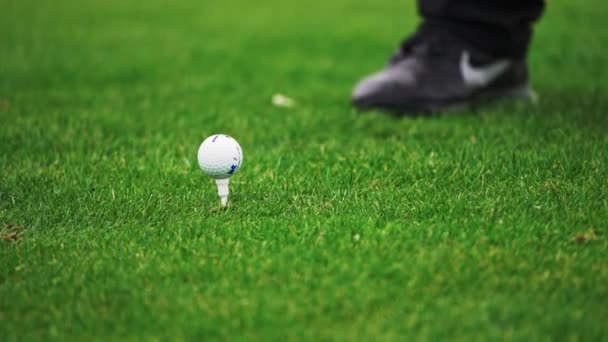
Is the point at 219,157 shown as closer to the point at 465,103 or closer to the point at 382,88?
the point at 382,88

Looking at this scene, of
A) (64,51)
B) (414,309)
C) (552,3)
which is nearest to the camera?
(414,309)

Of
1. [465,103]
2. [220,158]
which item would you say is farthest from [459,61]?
[220,158]

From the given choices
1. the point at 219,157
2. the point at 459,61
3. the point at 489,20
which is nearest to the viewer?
the point at 219,157

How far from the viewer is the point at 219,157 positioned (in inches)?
94.0

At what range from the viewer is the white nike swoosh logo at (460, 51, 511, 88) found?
4070mm

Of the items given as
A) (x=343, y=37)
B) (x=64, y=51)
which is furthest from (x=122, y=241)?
(x=343, y=37)

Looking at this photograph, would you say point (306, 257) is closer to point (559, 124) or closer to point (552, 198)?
point (552, 198)

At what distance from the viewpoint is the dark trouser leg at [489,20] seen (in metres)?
3.97

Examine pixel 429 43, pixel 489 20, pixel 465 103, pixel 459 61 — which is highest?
pixel 489 20

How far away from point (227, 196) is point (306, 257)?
52 cm

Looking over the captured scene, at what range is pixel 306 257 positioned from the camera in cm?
212

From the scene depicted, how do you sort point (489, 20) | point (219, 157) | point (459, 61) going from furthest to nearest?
point (459, 61) < point (489, 20) < point (219, 157)

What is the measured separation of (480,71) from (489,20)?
0.32m

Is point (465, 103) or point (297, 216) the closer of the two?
point (297, 216)
